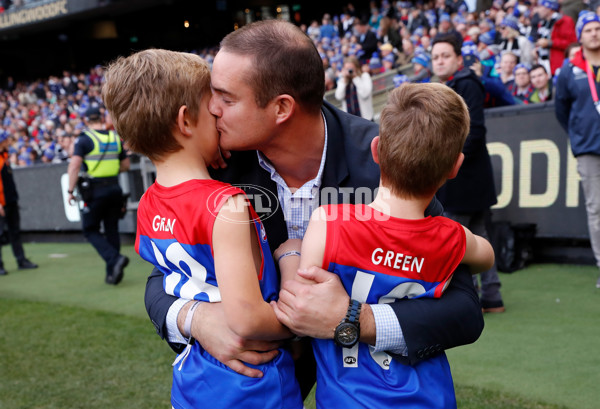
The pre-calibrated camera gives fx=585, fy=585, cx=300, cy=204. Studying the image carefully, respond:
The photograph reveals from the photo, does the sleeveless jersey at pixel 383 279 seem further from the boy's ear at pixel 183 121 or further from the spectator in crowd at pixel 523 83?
the spectator in crowd at pixel 523 83

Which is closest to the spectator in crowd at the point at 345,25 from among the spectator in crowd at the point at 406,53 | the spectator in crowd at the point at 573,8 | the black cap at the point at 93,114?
the spectator in crowd at the point at 406,53

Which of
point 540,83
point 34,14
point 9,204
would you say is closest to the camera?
point 540,83

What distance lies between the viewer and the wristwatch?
146cm

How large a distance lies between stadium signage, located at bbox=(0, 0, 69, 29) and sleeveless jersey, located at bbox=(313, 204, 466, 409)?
22.4 meters

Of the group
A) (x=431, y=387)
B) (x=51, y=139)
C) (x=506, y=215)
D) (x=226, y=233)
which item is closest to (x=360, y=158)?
(x=226, y=233)

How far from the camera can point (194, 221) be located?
146cm

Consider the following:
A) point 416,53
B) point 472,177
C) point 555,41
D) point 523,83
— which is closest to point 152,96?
point 472,177

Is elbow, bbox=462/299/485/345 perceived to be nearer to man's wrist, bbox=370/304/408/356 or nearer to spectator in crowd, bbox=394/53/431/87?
man's wrist, bbox=370/304/408/356

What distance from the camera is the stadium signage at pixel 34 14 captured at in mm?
21391

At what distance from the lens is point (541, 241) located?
5906 mm

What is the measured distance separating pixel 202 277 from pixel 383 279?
0.48m

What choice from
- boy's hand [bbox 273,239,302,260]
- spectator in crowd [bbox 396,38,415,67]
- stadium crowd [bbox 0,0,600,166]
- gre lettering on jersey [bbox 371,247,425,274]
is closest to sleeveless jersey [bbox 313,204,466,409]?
gre lettering on jersey [bbox 371,247,425,274]

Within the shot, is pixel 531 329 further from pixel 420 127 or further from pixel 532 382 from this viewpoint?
pixel 420 127

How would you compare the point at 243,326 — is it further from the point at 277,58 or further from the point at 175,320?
the point at 277,58
